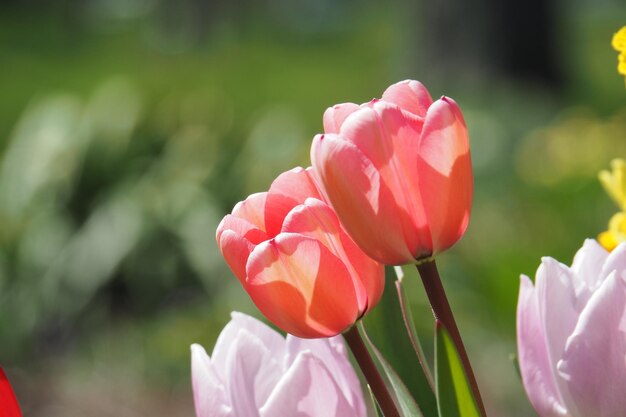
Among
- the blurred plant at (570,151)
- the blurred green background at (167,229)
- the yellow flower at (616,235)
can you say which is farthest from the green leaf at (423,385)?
the blurred plant at (570,151)

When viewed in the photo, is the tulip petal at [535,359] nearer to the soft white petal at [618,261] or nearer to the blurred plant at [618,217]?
the soft white petal at [618,261]

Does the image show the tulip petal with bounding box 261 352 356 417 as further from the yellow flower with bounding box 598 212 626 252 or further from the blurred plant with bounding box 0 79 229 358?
the blurred plant with bounding box 0 79 229 358

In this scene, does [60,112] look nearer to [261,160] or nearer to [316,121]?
[261,160]

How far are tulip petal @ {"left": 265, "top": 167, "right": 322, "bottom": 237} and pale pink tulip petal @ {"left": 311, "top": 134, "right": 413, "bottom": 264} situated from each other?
3cm

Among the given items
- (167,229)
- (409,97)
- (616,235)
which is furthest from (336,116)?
(167,229)

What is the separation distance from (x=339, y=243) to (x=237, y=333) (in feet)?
0.26

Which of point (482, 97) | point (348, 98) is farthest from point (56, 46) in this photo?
point (482, 97)

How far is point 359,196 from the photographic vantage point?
48 cm

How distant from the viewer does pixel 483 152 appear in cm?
527

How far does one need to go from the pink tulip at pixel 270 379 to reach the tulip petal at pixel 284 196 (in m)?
0.06

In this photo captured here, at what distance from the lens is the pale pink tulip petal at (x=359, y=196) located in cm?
48

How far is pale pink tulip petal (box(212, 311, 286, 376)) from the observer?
0.55 meters

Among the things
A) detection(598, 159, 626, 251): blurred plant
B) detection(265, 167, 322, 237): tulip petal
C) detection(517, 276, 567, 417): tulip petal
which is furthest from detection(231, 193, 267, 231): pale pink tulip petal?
detection(598, 159, 626, 251): blurred plant

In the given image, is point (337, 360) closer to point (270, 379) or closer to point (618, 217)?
point (270, 379)
